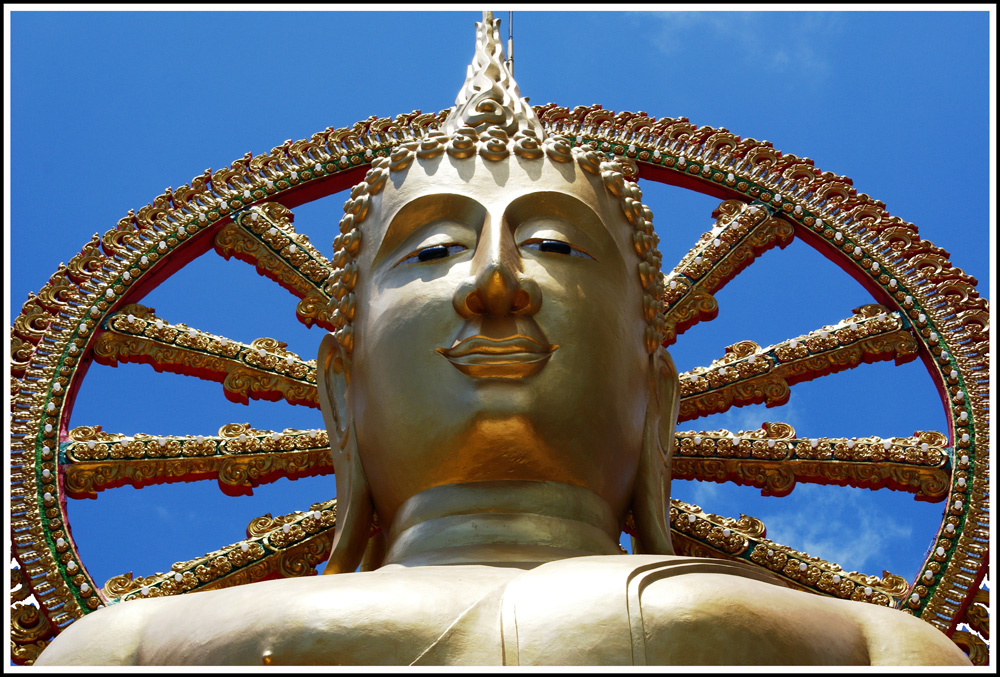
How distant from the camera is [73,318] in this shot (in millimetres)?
5406

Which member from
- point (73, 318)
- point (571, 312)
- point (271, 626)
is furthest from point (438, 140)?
point (271, 626)

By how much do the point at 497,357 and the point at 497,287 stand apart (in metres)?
0.22

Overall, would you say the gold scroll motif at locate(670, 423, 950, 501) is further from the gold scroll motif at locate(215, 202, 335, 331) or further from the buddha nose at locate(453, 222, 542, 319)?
the gold scroll motif at locate(215, 202, 335, 331)

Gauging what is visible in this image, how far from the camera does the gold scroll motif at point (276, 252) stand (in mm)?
5754

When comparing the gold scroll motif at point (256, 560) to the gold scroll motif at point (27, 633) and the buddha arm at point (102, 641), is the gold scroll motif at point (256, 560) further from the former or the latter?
the buddha arm at point (102, 641)

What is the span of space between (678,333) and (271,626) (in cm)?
279

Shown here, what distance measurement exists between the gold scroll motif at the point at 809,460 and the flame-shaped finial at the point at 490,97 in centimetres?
140

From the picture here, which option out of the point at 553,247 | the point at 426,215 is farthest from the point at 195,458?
the point at 553,247

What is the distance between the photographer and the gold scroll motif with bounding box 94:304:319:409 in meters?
5.43

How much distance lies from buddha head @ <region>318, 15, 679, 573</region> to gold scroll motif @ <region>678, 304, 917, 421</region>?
1.96 feet

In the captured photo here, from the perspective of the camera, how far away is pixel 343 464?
4.68m

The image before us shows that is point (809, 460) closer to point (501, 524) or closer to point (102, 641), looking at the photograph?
point (501, 524)

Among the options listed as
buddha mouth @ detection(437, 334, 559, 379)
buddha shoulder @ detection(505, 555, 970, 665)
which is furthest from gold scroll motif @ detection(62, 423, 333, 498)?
buddha shoulder @ detection(505, 555, 970, 665)

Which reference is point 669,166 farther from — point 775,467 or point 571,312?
point 571,312
